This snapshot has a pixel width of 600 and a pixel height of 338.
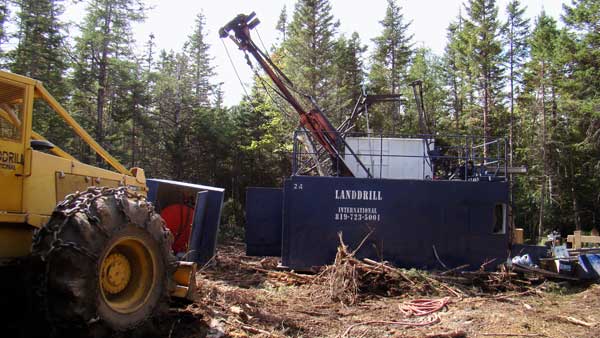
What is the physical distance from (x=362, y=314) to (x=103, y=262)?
4945mm

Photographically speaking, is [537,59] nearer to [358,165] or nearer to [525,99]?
[525,99]

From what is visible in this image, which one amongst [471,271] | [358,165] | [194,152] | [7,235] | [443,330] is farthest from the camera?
[194,152]

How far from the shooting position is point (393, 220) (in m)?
12.0

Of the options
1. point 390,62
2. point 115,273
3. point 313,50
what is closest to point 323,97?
point 313,50

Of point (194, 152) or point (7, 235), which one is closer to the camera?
point (7, 235)

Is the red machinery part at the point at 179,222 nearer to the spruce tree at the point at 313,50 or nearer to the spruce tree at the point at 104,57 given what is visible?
the spruce tree at the point at 104,57

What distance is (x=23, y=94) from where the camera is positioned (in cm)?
521

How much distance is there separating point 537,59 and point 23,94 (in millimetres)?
38344

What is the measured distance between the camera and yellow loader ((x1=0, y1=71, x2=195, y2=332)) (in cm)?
449

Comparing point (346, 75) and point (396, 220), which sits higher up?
point (346, 75)

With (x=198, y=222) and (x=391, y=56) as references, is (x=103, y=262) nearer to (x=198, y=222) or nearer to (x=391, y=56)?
(x=198, y=222)

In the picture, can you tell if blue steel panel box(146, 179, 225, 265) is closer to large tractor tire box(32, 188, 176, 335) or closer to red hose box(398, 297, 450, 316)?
red hose box(398, 297, 450, 316)

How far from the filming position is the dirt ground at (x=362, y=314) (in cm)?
676

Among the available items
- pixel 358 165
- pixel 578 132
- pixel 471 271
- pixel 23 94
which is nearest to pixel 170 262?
pixel 23 94
